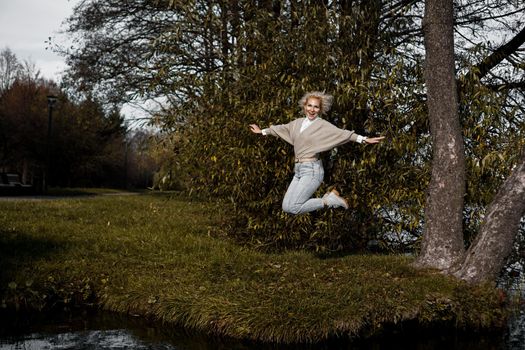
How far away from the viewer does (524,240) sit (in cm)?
703

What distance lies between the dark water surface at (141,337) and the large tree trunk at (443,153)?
110 cm

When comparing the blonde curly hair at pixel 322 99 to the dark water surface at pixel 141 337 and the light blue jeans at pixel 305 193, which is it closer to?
the light blue jeans at pixel 305 193

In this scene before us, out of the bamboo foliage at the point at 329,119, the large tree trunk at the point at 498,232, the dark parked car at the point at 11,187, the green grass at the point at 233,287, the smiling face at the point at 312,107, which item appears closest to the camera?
the green grass at the point at 233,287

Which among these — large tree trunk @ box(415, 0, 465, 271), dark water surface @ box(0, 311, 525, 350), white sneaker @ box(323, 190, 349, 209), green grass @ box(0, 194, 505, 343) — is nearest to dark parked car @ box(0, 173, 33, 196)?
green grass @ box(0, 194, 505, 343)

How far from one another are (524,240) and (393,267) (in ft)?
6.03

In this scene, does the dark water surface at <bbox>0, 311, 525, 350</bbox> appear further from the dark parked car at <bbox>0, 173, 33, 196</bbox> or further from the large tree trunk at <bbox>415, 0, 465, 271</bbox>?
the dark parked car at <bbox>0, 173, 33, 196</bbox>

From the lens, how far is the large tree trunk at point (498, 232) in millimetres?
5680

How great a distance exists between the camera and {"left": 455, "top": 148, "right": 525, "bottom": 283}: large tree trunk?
5680 millimetres

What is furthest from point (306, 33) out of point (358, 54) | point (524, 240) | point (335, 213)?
point (524, 240)

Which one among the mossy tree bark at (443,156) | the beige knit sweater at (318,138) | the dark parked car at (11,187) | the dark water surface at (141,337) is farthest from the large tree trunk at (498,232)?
the dark parked car at (11,187)

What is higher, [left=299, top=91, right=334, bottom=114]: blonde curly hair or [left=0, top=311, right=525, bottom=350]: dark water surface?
[left=299, top=91, right=334, bottom=114]: blonde curly hair

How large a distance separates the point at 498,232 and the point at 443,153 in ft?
3.52

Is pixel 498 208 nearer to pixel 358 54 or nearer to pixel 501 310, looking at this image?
pixel 501 310

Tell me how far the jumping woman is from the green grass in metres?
0.78
